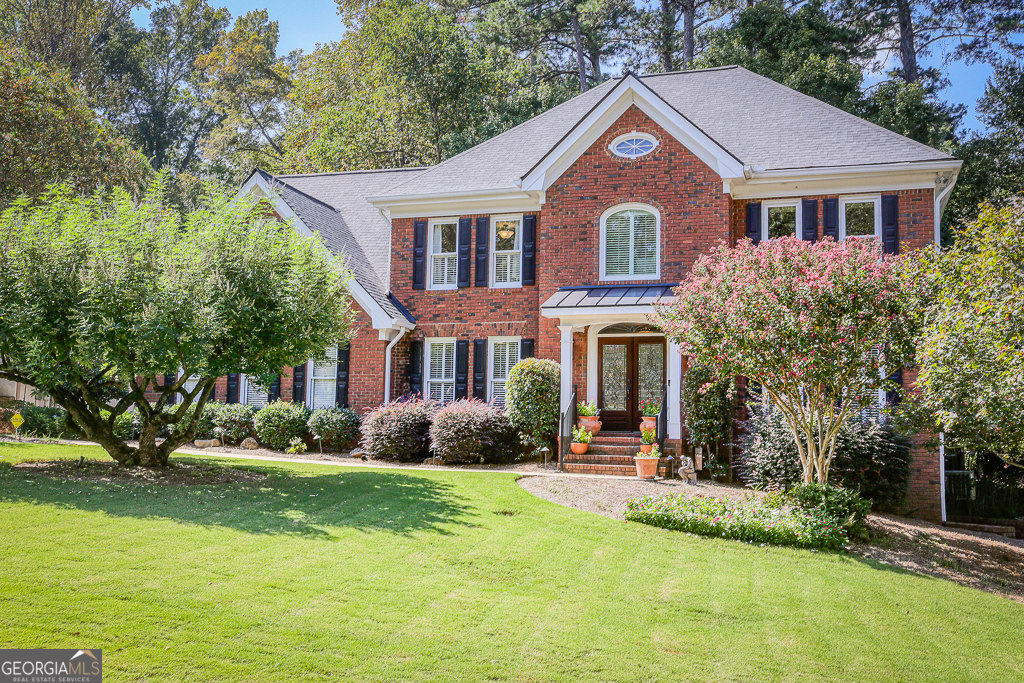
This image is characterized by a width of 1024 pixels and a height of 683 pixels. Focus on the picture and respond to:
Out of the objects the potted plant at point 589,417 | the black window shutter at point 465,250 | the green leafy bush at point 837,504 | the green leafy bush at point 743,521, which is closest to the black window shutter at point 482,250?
the black window shutter at point 465,250

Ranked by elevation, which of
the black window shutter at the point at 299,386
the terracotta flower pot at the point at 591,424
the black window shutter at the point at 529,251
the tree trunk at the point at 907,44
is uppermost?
the tree trunk at the point at 907,44

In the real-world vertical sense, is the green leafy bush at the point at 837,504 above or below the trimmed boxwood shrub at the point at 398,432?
below

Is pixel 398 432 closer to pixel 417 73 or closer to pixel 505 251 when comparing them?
pixel 505 251

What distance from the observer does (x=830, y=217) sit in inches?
611

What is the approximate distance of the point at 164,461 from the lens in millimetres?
11945

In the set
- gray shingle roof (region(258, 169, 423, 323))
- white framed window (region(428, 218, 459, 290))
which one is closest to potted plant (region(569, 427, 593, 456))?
gray shingle roof (region(258, 169, 423, 323))

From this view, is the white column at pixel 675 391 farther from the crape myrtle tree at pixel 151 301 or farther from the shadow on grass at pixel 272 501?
the crape myrtle tree at pixel 151 301

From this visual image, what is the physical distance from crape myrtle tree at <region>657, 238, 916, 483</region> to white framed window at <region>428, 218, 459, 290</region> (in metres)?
8.41

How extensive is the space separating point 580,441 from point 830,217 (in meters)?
7.14

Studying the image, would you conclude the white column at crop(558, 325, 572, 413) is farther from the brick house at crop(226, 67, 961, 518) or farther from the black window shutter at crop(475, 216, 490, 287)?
the black window shutter at crop(475, 216, 490, 287)

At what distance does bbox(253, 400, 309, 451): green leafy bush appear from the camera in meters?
16.8

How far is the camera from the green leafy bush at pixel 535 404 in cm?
1511

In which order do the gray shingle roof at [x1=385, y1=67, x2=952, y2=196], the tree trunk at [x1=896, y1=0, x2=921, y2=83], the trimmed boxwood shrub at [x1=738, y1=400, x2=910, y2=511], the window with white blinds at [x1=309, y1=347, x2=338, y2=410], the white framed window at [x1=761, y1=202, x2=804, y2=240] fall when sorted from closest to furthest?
the trimmed boxwood shrub at [x1=738, y1=400, x2=910, y2=511]
the gray shingle roof at [x1=385, y1=67, x2=952, y2=196]
the white framed window at [x1=761, y1=202, x2=804, y2=240]
the window with white blinds at [x1=309, y1=347, x2=338, y2=410]
the tree trunk at [x1=896, y1=0, x2=921, y2=83]

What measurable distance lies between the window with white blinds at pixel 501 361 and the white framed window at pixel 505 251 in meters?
1.41
